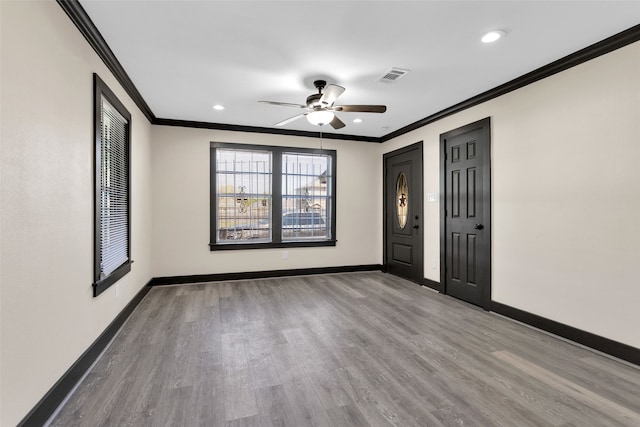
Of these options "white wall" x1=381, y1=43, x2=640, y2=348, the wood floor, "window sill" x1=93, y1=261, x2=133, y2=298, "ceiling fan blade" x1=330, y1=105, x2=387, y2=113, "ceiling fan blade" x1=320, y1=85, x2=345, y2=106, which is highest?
"ceiling fan blade" x1=320, y1=85, x2=345, y2=106

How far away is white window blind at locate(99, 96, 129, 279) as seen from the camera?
285 cm

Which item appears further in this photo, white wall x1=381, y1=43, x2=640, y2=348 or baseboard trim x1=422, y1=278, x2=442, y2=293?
baseboard trim x1=422, y1=278, x2=442, y2=293

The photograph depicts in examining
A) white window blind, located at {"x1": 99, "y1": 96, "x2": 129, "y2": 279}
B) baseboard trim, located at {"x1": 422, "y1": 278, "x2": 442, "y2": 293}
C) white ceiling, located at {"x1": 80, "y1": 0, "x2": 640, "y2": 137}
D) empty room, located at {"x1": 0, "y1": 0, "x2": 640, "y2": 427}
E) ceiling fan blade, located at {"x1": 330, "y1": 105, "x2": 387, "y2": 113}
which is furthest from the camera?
baseboard trim, located at {"x1": 422, "y1": 278, "x2": 442, "y2": 293}

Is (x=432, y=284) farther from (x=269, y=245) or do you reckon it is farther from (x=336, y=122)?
(x=336, y=122)

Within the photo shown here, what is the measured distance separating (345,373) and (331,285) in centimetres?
270

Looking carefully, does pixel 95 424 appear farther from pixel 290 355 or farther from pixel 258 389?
pixel 290 355

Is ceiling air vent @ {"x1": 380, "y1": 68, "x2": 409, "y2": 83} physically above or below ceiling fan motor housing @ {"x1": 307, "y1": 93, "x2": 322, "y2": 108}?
above

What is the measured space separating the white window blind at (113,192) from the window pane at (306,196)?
2.64m

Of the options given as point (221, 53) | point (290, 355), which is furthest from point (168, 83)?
point (290, 355)

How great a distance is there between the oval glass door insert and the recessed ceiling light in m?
3.04

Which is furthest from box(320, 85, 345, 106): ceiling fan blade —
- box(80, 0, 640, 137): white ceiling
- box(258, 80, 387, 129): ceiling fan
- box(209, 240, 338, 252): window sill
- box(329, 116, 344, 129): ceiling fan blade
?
box(209, 240, 338, 252): window sill

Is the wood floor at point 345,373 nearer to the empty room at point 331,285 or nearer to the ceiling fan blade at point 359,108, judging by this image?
the empty room at point 331,285

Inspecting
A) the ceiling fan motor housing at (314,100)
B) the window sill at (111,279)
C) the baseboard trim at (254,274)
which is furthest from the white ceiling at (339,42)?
the baseboard trim at (254,274)

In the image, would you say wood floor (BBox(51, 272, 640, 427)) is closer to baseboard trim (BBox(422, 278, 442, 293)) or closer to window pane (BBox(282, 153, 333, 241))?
baseboard trim (BBox(422, 278, 442, 293))
